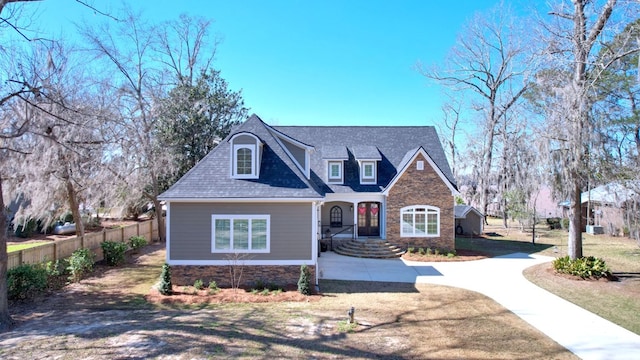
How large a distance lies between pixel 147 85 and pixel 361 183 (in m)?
15.7

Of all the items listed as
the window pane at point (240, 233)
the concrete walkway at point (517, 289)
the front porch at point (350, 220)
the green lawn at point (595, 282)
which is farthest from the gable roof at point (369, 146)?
the window pane at point (240, 233)

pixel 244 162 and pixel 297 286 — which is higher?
pixel 244 162

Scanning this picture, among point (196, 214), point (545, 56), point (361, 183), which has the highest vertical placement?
point (545, 56)

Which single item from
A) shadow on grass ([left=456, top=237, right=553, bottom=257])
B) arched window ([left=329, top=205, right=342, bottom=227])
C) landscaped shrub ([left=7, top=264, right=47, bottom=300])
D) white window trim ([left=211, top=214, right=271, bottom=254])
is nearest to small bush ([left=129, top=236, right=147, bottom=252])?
landscaped shrub ([left=7, top=264, right=47, bottom=300])

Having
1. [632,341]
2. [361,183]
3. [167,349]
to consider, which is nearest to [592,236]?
[361,183]

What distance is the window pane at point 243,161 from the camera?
45.7 feet

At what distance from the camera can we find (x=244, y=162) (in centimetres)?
1396

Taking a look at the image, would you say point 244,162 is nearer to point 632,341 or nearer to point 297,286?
point 297,286

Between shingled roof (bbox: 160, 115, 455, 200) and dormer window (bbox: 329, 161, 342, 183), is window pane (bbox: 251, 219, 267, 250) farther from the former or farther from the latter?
dormer window (bbox: 329, 161, 342, 183)

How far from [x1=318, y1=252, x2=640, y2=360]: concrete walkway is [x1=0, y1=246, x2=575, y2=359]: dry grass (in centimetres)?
67

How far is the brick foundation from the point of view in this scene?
13.1 m

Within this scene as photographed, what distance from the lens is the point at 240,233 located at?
1323 centimetres

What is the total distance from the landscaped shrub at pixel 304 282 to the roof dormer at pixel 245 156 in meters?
4.06

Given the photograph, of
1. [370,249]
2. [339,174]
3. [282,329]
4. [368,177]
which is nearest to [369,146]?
[368,177]
